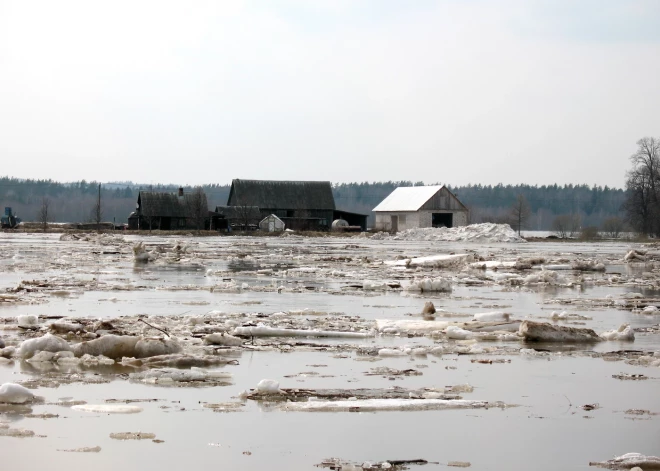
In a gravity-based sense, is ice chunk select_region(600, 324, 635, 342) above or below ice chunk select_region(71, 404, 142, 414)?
above

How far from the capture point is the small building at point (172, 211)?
90375 millimetres

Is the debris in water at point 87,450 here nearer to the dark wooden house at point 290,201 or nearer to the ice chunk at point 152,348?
the ice chunk at point 152,348

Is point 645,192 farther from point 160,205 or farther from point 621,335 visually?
point 621,335

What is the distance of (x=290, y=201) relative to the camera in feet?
322

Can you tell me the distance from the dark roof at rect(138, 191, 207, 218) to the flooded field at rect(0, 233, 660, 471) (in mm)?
76045

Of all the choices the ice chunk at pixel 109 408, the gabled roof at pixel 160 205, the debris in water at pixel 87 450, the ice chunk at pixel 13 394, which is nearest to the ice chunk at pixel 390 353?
the ice chunk at pixel 109 408

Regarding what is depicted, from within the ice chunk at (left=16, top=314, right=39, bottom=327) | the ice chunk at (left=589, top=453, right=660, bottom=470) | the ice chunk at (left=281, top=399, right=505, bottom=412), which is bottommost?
the ice chunk at (left=589, top=453, right=660, bottom=470)

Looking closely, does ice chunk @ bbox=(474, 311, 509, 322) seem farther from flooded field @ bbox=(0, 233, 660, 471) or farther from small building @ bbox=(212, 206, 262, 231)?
small building @ bbox=(212, 206, 262, 231)

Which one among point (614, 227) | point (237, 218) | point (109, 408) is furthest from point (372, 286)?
point (614, 227)

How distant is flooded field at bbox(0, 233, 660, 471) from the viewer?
222 inches

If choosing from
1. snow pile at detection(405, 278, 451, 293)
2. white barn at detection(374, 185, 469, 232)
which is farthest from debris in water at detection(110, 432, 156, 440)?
white barn at detection(374, 185, 469, 232)

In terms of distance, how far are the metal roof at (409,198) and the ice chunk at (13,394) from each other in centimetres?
8583

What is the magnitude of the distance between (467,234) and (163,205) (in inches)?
1222

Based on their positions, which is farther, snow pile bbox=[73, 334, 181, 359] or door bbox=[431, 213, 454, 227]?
door bbox=[431, 213, 454, 227]
